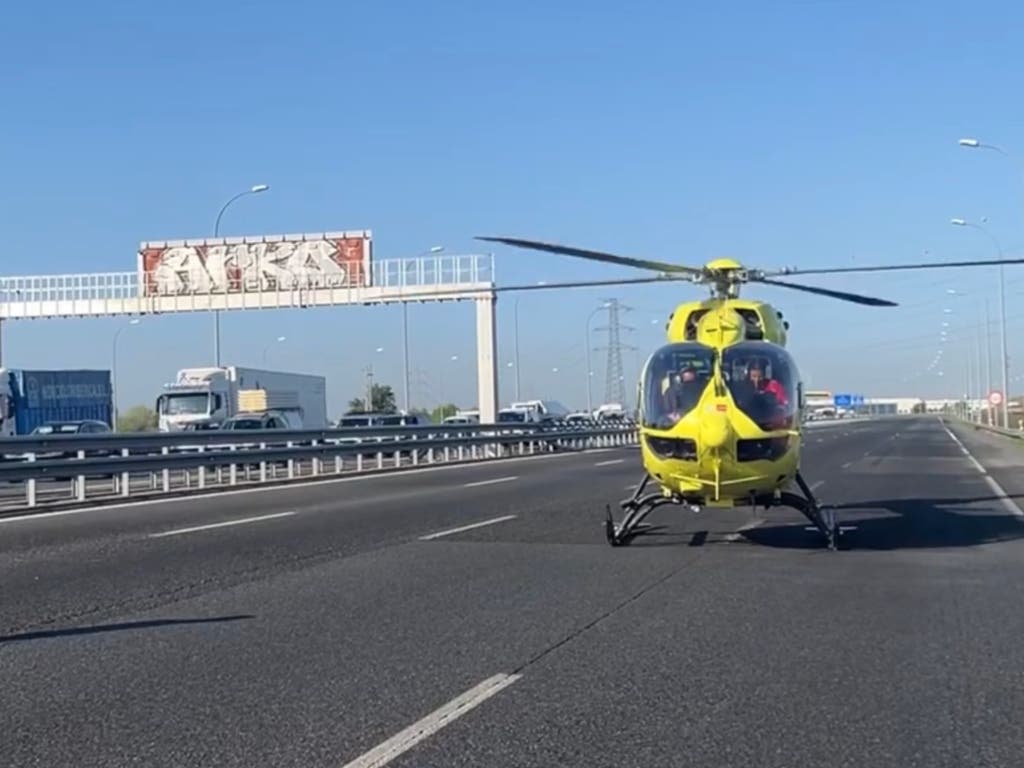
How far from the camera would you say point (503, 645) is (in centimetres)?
894

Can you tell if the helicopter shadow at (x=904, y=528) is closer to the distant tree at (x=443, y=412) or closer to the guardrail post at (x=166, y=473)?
the guardrail post at (x=166, y=473)

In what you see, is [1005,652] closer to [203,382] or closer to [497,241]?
[497,241]

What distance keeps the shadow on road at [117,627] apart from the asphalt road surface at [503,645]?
0.04m

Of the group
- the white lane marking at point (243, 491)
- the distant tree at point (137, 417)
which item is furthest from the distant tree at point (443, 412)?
the white lane marking at point (243, 491)

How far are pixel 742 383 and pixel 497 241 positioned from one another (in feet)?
10.3

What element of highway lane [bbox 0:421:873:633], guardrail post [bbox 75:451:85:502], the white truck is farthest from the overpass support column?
guardrail post [bbox 75:451:85:502]

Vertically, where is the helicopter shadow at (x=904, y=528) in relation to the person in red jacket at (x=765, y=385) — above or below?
below

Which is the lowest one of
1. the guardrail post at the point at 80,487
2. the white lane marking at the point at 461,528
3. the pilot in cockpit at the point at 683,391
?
the white lane marking at the point at 461,528

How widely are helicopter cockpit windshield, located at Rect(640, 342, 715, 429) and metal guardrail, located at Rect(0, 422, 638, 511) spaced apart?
10.1 metres

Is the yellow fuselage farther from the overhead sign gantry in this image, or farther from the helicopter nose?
the overhead sign gantry

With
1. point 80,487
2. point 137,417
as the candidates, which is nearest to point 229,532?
point 80,487

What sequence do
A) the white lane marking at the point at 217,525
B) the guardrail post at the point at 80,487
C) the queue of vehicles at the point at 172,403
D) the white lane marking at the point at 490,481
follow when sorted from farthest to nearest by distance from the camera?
1. the queue of vehicles at the point at 172,403
2. the white lane marking at the point at 490,481
3. the guardrail post at the point at 80,487
4. the white lane marking at the point at 217,525

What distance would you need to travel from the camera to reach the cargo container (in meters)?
45.0

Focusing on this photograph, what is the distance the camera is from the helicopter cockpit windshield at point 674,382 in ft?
46.7
